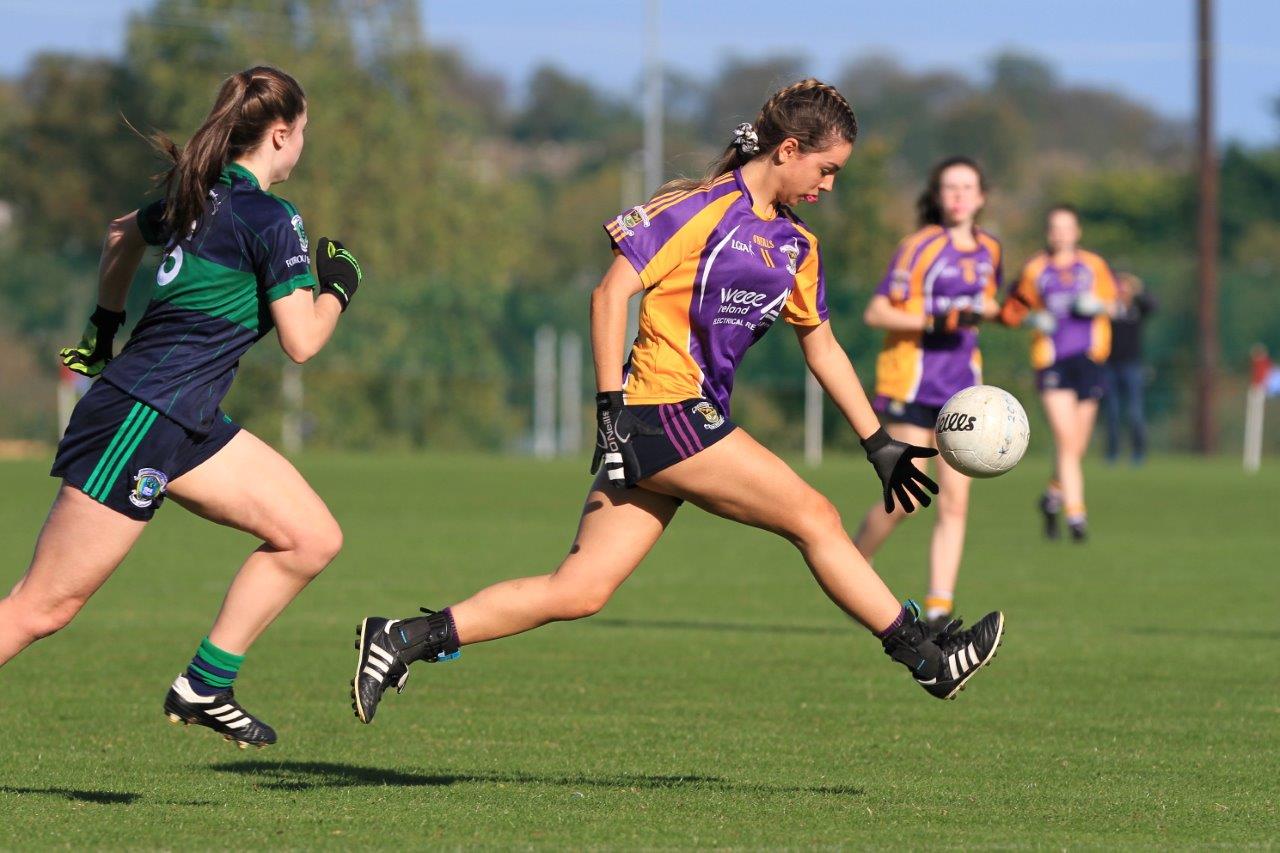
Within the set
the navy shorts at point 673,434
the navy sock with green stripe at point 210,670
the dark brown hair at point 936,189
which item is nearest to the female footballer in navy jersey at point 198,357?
the navy sock with green stripe at point 210,670

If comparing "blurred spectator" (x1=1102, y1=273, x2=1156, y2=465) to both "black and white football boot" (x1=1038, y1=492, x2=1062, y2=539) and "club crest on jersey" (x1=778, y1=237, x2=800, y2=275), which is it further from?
"club crest on jersey" (x1=778, y1=237, x2=800, y2=275)

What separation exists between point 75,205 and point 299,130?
157ft

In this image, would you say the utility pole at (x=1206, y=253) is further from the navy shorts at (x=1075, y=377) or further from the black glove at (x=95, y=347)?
the black glove at (x=95, y=347)

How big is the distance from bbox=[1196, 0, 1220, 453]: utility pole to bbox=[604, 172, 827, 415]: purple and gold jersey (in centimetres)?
2916

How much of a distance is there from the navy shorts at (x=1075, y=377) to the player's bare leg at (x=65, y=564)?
10597 mm

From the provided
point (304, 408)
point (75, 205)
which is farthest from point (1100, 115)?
point (304, 408)

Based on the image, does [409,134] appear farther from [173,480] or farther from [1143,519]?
[173,480]

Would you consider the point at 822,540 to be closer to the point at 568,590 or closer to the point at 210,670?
the point at 568,590

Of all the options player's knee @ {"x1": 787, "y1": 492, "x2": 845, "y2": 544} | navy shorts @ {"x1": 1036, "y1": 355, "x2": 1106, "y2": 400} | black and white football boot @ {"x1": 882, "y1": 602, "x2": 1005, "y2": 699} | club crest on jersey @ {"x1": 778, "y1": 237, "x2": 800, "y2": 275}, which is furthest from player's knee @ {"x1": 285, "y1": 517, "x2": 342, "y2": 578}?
navy shorts @ {"x1": 1036, "y1": 355, "x2": 1106, "y2": 400}

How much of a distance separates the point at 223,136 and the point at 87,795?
192 centimetres

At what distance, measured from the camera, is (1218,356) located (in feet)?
117

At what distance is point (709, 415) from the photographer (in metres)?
6.29

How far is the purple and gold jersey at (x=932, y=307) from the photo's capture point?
1038 cm

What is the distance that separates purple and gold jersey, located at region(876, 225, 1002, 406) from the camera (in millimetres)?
10383
